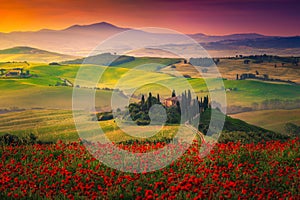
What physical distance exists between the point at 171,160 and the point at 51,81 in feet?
197

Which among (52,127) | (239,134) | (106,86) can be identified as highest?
(239,134)

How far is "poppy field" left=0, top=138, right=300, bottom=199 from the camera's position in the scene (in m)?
9.59

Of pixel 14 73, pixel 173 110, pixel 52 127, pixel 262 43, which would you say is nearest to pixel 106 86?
pixel 14 73

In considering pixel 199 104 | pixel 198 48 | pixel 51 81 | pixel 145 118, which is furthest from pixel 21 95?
pixel 198 48

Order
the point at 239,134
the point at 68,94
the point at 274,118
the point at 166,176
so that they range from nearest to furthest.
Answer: the point at 166,176, the point at 239,134, the point at 274,118, the point at 68,94

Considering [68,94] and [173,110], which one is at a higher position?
[173,110]

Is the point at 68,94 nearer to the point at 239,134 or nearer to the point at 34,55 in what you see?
the point at 239,134

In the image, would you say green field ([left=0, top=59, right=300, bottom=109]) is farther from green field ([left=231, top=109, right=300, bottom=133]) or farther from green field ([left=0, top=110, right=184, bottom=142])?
green field ([left=231, top=109, right=300, bottom=133])

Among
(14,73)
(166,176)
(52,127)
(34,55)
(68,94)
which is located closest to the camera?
(166,176)

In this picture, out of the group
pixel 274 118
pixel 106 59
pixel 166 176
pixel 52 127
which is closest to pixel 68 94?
pixel 52 127

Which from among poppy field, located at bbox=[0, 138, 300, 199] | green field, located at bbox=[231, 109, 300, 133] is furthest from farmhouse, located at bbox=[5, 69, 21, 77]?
poppy field, located at bbox=[0, 138, 300, 199]

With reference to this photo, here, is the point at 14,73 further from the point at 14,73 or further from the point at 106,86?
the point at 106,86

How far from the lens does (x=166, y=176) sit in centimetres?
1102

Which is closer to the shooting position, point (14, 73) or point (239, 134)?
point (239, 134)
